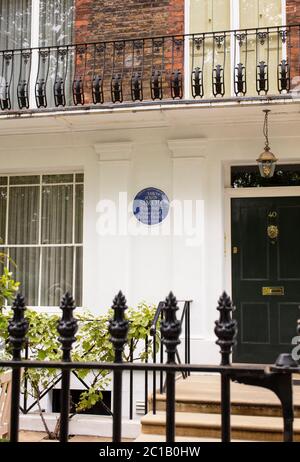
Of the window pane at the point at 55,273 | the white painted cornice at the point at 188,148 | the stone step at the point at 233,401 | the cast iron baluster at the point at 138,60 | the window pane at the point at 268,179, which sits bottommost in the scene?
the stone step at the point at 233,401

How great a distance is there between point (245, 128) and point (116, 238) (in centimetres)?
251

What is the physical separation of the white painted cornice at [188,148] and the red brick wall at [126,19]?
5.99 feet

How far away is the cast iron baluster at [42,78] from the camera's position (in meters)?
8.20

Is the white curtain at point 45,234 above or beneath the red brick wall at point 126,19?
beneath

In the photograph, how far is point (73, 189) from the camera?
869 cm

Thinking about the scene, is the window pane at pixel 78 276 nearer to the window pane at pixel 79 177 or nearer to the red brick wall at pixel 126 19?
the window pane at pixel 79 177

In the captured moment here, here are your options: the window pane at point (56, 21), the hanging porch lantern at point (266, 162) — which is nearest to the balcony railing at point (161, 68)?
the window pane at point (56, 21)

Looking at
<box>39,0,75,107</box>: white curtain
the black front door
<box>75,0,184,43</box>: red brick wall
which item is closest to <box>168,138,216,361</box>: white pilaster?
the black front door

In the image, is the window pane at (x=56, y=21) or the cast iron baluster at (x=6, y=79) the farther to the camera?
the window pane at (x=56, y=21)

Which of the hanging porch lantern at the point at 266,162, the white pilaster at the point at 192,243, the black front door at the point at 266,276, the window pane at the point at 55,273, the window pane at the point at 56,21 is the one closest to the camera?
the hanging porch lantern at the point at 266,162

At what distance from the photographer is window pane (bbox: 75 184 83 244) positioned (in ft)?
28.3

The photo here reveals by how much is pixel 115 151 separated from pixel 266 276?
9.73 feet

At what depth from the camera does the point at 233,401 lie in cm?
562
